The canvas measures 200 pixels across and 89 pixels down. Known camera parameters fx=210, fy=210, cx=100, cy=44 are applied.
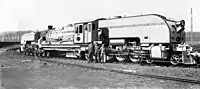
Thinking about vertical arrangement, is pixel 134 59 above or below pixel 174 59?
below

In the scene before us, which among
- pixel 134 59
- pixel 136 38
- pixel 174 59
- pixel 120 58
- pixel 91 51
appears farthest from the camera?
pixel 91 51

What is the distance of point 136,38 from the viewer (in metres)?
14.9

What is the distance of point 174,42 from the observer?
13469 millimetres

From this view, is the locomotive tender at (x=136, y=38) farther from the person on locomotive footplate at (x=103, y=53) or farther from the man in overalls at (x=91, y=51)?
the man in overalls at (x=91, y=51)

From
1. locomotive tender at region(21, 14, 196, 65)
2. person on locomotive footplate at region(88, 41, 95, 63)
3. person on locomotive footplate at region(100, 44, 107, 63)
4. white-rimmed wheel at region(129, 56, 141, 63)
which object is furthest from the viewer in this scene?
person on locomotive footplate at region(88, 41, 95, 63)

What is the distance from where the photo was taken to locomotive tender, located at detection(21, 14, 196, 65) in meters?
13.1

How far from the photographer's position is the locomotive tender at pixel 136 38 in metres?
13.1

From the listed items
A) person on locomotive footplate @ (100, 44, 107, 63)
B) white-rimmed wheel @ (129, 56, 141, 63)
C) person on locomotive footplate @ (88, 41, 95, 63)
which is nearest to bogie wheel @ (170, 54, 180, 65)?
white-rimmed wheel @ (129, 56, 141, 63)

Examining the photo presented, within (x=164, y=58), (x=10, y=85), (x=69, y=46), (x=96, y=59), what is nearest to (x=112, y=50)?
(x=96, y=59)

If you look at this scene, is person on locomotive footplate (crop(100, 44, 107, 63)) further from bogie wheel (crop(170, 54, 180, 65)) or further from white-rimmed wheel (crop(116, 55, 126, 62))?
bogie wheel (crop(170, 54, 180, 65))

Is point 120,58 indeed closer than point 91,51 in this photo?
Yes

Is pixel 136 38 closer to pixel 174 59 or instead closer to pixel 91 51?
pixel 174 59

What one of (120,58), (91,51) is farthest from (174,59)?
(91,51)

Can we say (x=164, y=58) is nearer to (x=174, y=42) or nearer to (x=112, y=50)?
(x=174, y=42)
